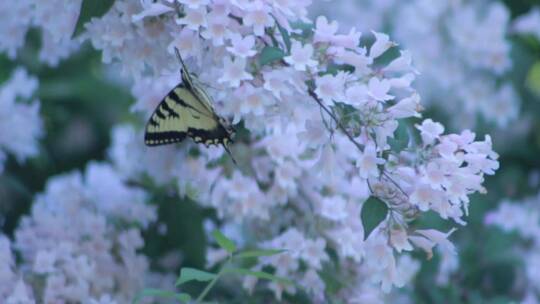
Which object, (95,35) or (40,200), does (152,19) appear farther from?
(40,200)

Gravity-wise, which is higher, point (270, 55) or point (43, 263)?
point (270, 55)

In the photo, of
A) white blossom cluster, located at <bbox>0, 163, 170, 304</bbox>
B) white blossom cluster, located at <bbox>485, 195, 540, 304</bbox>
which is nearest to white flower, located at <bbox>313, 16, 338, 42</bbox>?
white blossom cluster, located at <bbox>0, 163, 170, 304</bbox>

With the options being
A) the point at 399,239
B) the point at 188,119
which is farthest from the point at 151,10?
the point at 399,239

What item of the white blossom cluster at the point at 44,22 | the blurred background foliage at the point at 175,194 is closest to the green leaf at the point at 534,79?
the blurred background foliage at the point at 175,194

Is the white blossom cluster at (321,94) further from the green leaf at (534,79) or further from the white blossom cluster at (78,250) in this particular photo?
the green leaf at (534,79)

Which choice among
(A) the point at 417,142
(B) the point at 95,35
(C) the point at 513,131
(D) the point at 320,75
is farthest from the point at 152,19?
(C) the point at 513,131

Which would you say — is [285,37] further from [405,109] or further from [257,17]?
[405,109]
